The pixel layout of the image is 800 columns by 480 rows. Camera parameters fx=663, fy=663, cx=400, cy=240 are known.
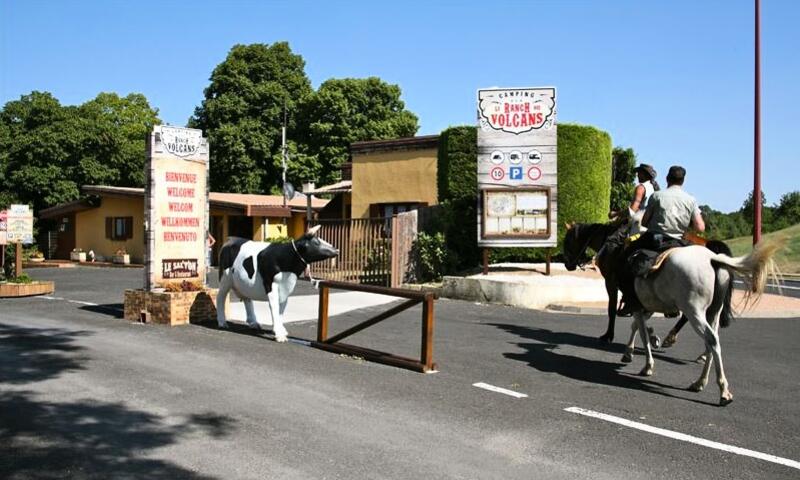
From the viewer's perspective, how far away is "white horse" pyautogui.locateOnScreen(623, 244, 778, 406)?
6.44 m

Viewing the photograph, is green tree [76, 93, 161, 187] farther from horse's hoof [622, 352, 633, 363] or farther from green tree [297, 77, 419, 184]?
horse's hoof [622, 352, 633, 363]

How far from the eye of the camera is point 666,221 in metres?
7.54

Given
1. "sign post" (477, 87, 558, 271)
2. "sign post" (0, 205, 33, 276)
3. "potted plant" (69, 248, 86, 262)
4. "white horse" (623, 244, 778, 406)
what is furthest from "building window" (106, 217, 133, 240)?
"white horse" (623, 244, 778, 406)

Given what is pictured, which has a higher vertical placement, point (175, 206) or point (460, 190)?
point (460, 190)

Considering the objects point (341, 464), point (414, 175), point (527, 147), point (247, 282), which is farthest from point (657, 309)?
point (414, 175)

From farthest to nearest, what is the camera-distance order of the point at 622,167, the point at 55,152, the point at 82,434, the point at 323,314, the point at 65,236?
the point at 55,152, the point at 65,236, the point at 622,167, the point at 323,314, the point at 82,434

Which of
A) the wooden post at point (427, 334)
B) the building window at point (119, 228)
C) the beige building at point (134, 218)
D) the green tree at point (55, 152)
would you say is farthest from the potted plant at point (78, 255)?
the wooden post at point (427, 334)

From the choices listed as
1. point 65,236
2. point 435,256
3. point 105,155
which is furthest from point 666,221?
point 105,155

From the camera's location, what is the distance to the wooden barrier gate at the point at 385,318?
305 inches

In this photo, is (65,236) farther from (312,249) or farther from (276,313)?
(312,249)

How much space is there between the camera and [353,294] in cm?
1614

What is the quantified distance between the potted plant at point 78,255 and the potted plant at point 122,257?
2424 millimetres

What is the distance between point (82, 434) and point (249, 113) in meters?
43.4

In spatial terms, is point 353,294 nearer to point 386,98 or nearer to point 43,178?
point 43,178
